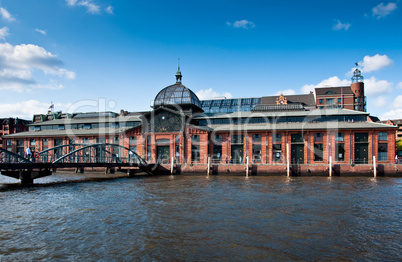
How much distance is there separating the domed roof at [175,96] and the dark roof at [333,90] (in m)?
49.9

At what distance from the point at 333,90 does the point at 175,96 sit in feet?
190

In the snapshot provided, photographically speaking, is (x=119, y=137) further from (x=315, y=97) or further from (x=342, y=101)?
(x=342, y=101)

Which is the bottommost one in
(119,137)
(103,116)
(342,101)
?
(119,137)

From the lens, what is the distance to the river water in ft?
42.8

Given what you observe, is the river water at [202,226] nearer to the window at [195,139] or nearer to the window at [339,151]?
the window at [339,151]

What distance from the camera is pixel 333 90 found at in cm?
9188

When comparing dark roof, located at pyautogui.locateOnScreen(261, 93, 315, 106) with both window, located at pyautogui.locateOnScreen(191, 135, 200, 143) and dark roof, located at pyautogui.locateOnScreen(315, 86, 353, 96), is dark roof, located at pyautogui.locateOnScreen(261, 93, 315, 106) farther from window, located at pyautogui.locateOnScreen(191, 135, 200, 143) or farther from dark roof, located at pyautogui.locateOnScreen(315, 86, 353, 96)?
window, located at pyautogui.locateOnScreen(191, 135, 200, 143)

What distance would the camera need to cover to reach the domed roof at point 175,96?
57.9 m

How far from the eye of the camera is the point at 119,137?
57.7m

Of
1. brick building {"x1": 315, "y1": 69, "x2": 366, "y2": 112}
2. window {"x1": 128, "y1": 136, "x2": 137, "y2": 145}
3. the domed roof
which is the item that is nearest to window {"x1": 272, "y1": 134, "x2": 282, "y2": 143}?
the domed roof

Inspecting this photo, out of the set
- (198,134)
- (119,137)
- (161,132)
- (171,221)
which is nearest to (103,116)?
(119,137)

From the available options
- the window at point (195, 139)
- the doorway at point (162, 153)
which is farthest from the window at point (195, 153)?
the doorway at point (162, 153)

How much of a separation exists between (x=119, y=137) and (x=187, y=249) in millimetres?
47035

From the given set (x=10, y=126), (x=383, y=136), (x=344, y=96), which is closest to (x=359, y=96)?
(x=344, y=96)
